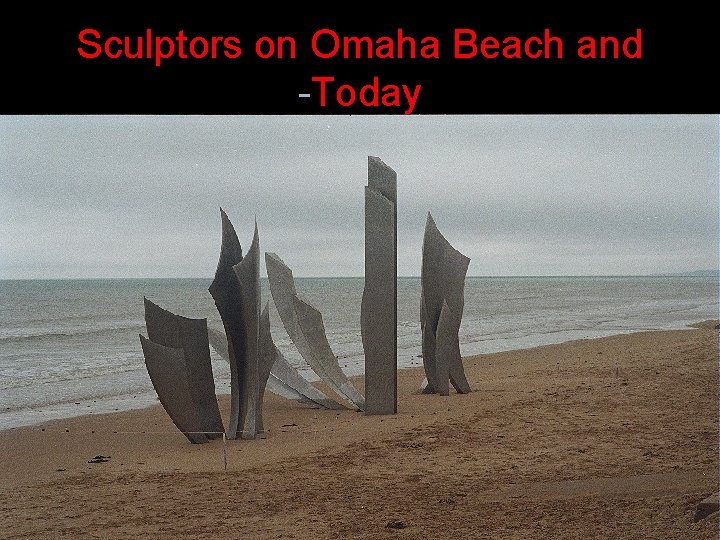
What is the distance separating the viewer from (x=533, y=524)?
554 centimetres

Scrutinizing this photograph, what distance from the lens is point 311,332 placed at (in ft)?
Answer: 34.3

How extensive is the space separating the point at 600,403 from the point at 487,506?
4879 millimetres

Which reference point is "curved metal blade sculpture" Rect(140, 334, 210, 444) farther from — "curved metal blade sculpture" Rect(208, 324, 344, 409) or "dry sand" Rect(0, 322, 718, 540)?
"curved metal blade sculpture" Rect(208, 324, 344, 409)

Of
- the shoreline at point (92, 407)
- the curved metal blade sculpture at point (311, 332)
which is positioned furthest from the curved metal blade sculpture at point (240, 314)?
the shoreline at point (92, 407)

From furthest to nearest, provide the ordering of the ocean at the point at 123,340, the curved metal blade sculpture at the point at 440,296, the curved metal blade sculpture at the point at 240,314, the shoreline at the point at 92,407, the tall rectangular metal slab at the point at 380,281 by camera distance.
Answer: the ocean at the point at 123,340, the shoreline at the point at 92,407, the curved metal blade sculpture at the point at 440,296, the tall rectangular metal slab at the point at 380,281, the curved metal blade sculpture at the point at 240,314

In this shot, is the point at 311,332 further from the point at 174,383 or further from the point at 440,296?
the point at 174,383

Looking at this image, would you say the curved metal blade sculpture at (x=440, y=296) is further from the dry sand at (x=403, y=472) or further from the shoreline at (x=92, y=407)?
the shoreline at (x=92, y=407)

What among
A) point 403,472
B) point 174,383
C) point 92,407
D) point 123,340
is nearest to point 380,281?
point 174,383

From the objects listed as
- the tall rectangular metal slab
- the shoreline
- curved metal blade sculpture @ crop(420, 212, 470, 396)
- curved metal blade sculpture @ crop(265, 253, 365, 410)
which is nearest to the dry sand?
curved metal blade sculpture @ crop(265, 253, 365, 410)

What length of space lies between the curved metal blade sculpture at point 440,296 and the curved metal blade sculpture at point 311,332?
1.36 metres

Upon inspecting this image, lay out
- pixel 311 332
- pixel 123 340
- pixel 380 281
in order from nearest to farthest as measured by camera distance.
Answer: pixel 380 281, pixel 311 332, pixel 123 340

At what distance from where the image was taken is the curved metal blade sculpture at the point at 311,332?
10445mm

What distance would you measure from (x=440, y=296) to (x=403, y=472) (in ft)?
13.9

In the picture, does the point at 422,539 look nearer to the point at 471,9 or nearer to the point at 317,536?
the point at 317,536
